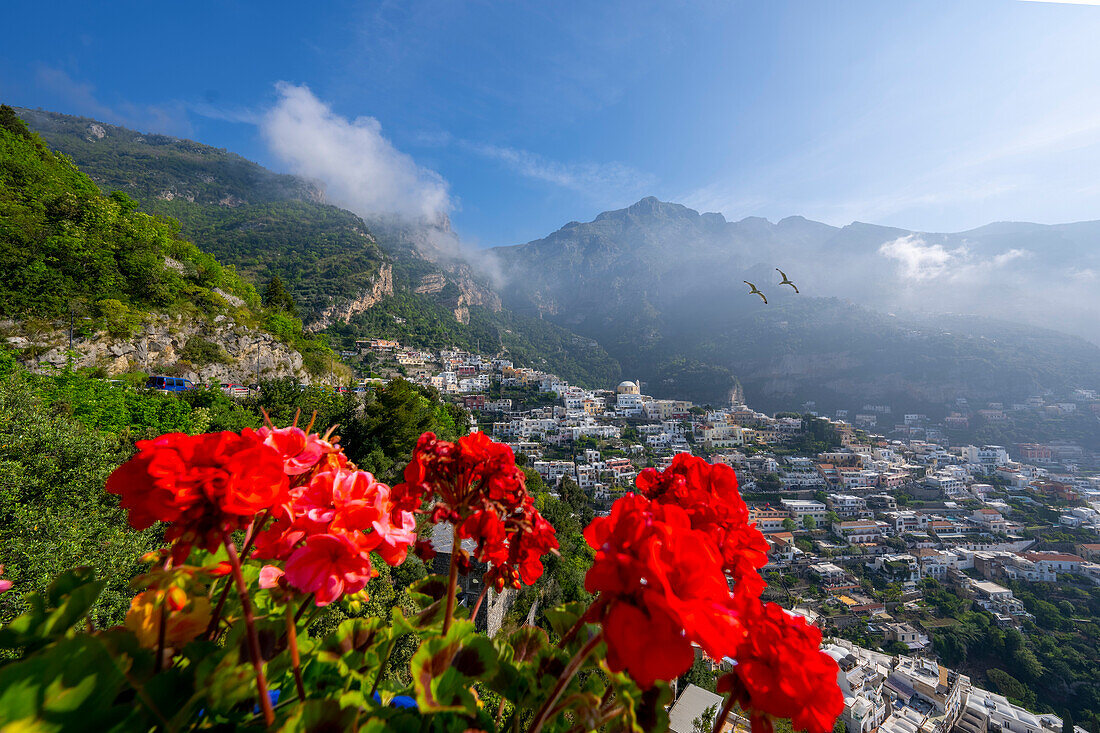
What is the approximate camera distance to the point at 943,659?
→ 1889 centimetres

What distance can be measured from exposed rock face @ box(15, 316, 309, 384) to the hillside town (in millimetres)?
13739

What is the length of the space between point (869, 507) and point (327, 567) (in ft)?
135

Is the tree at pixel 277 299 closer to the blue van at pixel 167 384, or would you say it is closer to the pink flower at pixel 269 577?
the blue van at pixel 167 384

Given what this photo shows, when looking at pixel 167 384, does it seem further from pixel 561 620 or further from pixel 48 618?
pixel 561 620

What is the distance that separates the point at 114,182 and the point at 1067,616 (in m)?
95.9

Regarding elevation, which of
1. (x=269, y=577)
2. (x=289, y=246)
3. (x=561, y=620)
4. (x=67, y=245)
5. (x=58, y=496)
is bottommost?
(x=58, y=496)

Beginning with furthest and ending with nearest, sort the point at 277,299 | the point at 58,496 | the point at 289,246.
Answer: the point at 289,246 → the point at 277,299 → the point at 58,496

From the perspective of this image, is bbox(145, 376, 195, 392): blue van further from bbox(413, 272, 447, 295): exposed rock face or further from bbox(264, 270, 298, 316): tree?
bbox(413, 272, 447, 295): exposed rock face

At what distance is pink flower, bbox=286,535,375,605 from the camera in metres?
0.62

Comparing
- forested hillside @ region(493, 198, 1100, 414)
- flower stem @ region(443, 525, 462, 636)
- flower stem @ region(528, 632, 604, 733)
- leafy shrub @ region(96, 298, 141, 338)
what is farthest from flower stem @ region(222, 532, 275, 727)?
forested hillside @ region(493, 198, 1100, 414)

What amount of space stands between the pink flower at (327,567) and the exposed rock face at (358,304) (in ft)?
152

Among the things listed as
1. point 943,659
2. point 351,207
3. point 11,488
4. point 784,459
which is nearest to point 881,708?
point 943,659

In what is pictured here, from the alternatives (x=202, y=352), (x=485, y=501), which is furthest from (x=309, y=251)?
(x=485, y=501)

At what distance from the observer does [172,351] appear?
1480 cm
